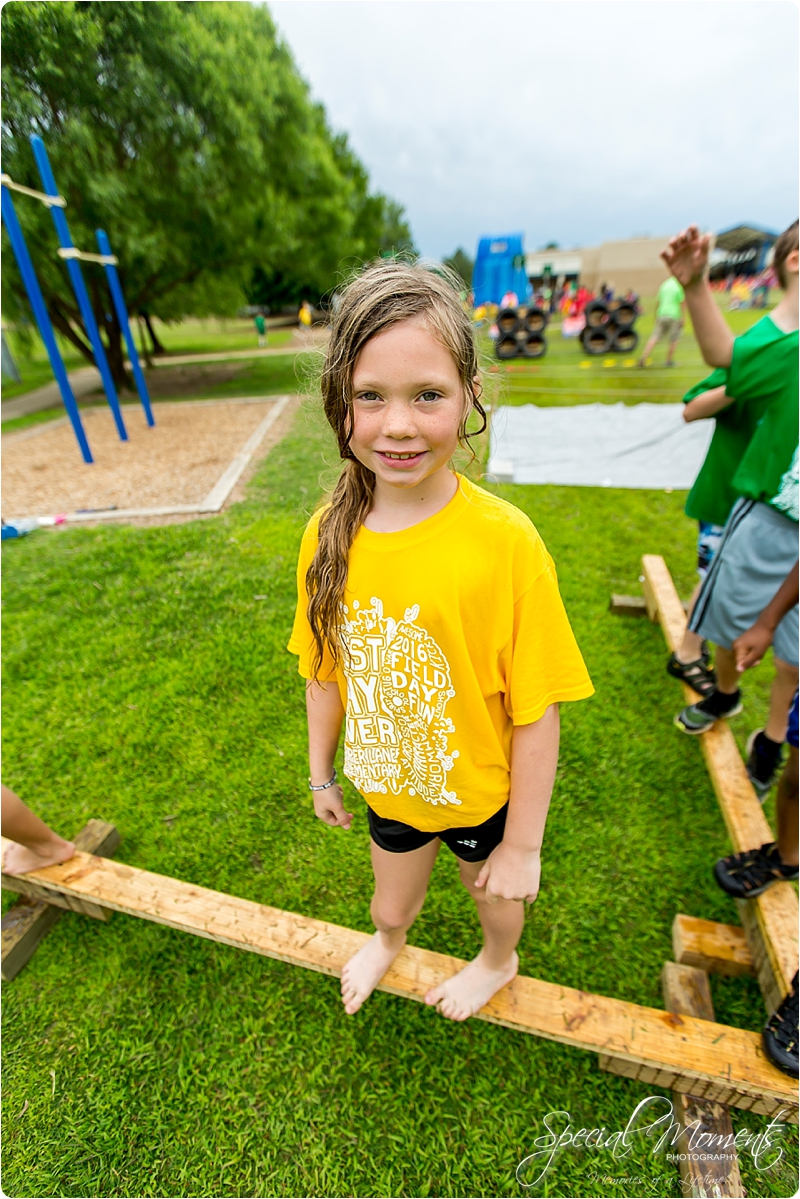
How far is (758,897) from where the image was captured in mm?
1763

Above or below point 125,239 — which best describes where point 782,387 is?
below

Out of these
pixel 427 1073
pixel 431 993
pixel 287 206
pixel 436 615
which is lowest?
pixel 427 1073

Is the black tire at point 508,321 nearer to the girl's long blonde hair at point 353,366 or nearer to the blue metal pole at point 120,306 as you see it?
the blue metal pole at point 120,306

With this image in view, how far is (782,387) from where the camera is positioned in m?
1.96

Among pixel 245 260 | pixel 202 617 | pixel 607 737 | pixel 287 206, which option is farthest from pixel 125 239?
pixel 607 737

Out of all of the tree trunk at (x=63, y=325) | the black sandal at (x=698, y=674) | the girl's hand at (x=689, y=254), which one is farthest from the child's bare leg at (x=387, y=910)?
the tree trunk at (x=63, y=325)

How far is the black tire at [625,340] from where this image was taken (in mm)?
13516

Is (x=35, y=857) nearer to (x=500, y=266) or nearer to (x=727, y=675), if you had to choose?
(x=727, y=675)

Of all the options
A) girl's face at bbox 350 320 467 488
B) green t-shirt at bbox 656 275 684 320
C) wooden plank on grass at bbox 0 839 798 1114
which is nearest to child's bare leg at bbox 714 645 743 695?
wooden plank on grass at bbox 0 839 798 1114

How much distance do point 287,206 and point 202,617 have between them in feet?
37.2

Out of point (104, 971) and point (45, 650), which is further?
point (45, 650)

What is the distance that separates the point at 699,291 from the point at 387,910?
7.77 ft

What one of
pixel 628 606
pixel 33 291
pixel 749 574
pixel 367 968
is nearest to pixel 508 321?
pixel 33 291

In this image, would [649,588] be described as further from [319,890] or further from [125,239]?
[125,239]
